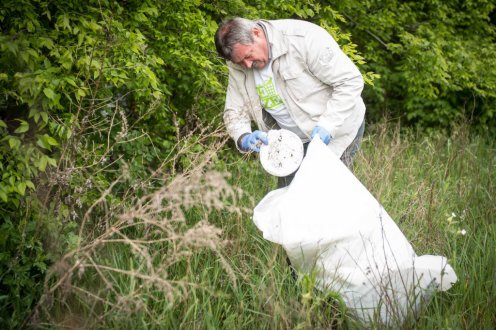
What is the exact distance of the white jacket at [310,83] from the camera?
2.69 m

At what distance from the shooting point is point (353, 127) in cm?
291

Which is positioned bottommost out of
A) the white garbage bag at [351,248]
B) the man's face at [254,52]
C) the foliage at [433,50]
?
the foliage at [433,50]

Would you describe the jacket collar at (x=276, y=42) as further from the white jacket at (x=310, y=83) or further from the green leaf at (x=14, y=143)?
the green leaf at (x=14, y=143)

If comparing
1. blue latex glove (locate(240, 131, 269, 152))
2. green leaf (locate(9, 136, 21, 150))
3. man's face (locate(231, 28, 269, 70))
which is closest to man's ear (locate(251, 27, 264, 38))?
man's face (locate(231, 28, 269, 70))

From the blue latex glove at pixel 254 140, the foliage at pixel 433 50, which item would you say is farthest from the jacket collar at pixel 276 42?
the foliage at pixel 433 50

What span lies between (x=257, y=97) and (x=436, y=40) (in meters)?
3.12

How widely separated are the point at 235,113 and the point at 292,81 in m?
0.38

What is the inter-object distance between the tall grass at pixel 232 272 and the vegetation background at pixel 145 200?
12 millimetres

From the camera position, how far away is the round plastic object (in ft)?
8.73

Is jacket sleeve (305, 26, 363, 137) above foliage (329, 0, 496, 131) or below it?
above

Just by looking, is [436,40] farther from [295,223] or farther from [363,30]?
[295,223]

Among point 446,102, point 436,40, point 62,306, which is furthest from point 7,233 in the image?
point 446,102

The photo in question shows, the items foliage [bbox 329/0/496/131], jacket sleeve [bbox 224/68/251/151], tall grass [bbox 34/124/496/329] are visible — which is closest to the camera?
tall grass [bbox 34/124/496/329]

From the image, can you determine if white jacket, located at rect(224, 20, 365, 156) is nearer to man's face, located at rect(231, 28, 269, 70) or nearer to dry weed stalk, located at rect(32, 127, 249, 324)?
man's face, located at rect(231, 28, 269, 70)
